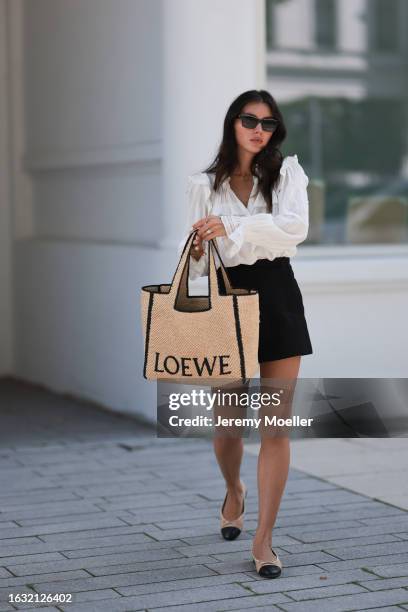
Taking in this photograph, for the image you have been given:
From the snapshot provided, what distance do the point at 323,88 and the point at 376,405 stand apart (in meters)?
2.12

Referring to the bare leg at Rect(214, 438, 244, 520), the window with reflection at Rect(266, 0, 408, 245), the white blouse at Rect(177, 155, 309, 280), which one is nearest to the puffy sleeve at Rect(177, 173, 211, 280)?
the white blouse at Rect(177, 155, 309, 280)

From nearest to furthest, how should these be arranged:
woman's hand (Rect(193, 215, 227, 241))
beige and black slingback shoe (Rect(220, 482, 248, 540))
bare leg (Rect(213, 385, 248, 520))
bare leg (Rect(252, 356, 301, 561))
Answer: woman's hand (Rect(193, 215, 227, 241)) < bare leg (Rect(252, 356, 301, 561)) < bare leg (Rect(213, 385, 248, 520)) < beige and black slingback shoe (Rect(220, 482, 248, 540))

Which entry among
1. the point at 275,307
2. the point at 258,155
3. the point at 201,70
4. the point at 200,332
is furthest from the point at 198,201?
the point at 201,70

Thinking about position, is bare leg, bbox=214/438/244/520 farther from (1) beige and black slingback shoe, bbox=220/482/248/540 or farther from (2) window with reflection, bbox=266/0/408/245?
(2) window with reflection, bbox=266/0/408/245

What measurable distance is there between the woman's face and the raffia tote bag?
1.67ft

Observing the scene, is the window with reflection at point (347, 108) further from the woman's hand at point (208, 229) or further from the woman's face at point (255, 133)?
the woman's hand at point (208, 229)

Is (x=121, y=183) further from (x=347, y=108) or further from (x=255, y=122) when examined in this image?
(x=255, y=122)

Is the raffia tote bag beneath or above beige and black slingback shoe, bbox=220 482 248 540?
above

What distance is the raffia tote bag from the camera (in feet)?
14.2

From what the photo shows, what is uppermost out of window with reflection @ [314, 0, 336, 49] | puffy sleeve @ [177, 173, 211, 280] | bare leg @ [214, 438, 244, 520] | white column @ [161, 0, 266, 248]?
window with reflection @ [314, 0, 336, 49]

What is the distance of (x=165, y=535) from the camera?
5172mm

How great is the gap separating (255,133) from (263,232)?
1.43 ft

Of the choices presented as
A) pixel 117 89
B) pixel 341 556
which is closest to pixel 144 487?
pixel 341 556

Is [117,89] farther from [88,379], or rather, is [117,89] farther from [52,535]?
[52,535]
